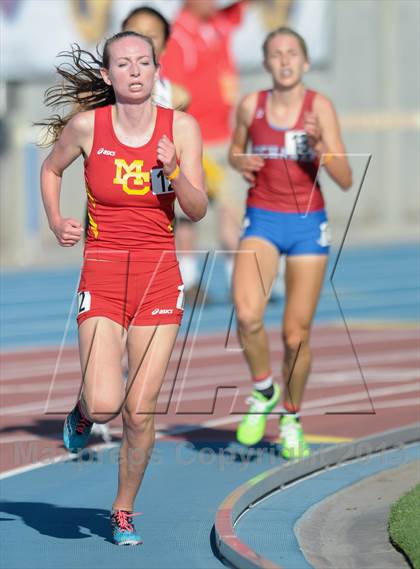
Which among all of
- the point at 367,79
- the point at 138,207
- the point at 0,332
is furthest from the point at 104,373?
the point at 367,79

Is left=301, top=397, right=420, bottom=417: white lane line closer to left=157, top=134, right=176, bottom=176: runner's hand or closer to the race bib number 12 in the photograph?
the race bib number 12

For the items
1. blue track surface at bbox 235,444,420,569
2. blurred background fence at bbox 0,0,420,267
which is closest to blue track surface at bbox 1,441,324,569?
blue track surface at bbox 235,444,420,569

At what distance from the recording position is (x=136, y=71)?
7387 millimetres

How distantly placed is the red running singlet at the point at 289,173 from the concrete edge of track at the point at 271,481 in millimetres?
1497

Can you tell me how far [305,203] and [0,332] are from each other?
8127 millimetres

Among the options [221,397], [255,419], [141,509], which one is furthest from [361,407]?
[141,509]

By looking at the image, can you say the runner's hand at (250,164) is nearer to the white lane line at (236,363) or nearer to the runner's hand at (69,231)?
the runner's hand at (69,231)

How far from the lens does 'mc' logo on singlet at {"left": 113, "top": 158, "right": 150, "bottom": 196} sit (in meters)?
7.45

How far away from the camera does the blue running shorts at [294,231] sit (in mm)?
9805

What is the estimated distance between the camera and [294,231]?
9.80 metres

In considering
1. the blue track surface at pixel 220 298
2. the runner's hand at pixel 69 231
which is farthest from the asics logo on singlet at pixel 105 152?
A: the blue track surface at pixel 220 298

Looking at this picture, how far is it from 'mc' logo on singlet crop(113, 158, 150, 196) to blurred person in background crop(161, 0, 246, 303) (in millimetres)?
8126

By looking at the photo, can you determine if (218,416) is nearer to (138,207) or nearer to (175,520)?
(175,520)

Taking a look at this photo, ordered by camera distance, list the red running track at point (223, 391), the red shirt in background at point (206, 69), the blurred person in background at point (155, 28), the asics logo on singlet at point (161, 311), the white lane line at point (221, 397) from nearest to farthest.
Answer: the asics logo on singlet at point (161, 311) < the blurred person in background at point (155, 28) < the red running track at point (223, 391) < the white lane line at point (221, 397) < the red shirt in background at point (206, 69)
